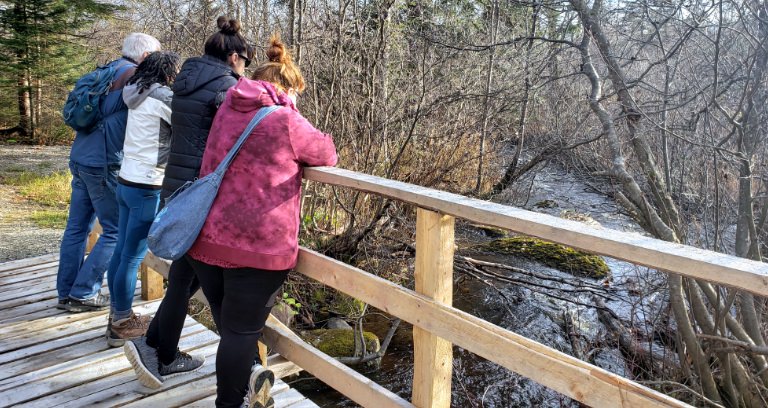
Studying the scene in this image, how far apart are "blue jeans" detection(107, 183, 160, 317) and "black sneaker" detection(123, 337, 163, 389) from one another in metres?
0.45

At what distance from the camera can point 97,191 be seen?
136 inches

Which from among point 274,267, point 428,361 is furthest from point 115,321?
point 428,361

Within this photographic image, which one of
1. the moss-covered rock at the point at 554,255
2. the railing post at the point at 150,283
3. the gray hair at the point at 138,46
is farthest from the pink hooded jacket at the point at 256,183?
the moss-covered rock at the point at 554,255

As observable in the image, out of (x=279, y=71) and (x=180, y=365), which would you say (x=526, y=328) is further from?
(x=279, y=71)

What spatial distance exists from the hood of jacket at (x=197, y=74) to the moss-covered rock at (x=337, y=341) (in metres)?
3.74

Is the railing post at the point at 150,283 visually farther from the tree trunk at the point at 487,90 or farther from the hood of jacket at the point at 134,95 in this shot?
the tree trunk at the point at 487,90

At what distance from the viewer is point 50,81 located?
1493 cm

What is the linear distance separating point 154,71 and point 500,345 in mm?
2146

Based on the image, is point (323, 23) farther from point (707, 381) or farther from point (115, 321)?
point (707, 381)

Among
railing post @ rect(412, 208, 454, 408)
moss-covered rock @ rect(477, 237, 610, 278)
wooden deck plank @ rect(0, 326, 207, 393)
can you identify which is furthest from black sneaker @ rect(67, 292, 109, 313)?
moss-covered rock @ rect(477, 237, 610, 278)

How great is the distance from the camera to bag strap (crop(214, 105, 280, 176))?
2186 millimetres

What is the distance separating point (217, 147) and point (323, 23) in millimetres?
5031

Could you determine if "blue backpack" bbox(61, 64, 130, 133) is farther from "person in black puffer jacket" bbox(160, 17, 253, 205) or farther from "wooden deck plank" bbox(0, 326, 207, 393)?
"wooden deck plank" bbox(0, 326, 207, 393)

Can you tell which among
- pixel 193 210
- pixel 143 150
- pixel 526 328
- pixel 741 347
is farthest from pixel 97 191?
pixel 526 328
